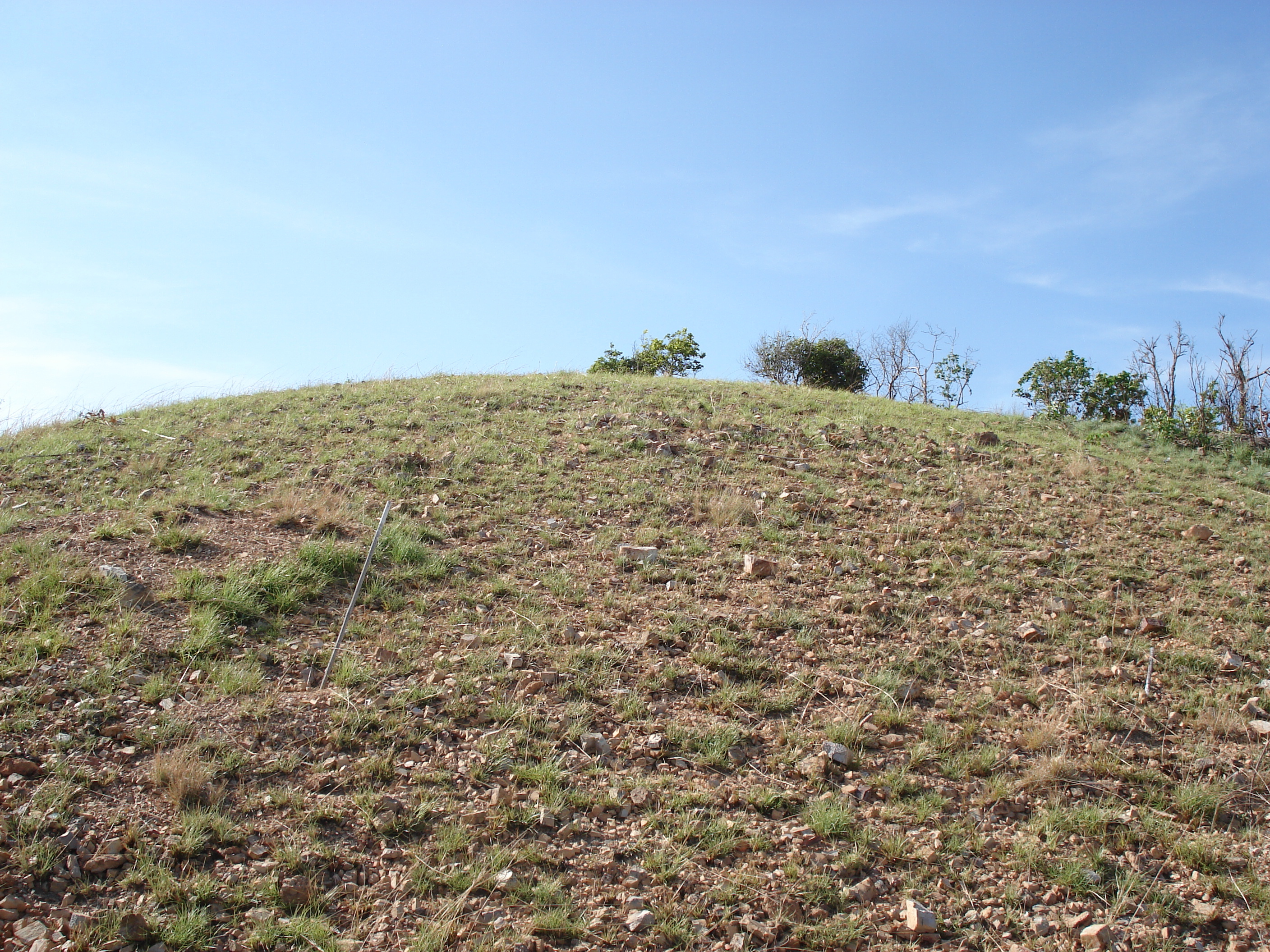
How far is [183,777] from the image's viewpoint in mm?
3547

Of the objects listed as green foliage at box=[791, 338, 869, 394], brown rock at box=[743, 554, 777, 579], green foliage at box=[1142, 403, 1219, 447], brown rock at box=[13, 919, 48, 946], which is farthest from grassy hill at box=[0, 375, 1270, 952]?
green foliage at box=[791, 338, 869, 394]

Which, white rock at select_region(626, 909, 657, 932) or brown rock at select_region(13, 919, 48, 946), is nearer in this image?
brown rock at select_region(13, 919, 48, 946)

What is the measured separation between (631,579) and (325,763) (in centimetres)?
278

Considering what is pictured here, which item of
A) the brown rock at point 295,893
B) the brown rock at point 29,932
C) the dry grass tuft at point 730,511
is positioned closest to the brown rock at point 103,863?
the brown rock at point 29,932

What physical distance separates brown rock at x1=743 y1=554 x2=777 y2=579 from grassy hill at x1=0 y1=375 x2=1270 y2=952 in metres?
0.15

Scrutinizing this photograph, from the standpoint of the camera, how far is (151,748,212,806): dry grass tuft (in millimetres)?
3504

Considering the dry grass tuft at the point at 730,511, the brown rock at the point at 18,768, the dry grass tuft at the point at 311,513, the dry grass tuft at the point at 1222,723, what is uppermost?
the dry grass tuft at the point at 730,511

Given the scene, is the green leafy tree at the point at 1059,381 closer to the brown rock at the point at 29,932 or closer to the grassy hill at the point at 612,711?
the grassy hill at the point at 612,711

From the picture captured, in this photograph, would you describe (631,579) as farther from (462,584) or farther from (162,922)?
(162,922)

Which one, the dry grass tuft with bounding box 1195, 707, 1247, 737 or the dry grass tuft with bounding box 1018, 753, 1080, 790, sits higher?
the dry grass tuft with bounding box 1195, 707, 1247, 737

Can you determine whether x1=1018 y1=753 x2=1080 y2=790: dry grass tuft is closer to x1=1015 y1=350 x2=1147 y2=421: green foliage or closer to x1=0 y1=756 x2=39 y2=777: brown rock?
x1=0 y1=756 x2=39 y2=777: brown rock

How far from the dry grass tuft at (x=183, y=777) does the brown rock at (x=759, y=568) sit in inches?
157

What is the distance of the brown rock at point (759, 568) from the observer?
627cm

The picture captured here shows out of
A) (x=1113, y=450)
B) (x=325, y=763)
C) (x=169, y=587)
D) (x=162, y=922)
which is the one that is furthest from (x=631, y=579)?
(x=1113, y=450)
